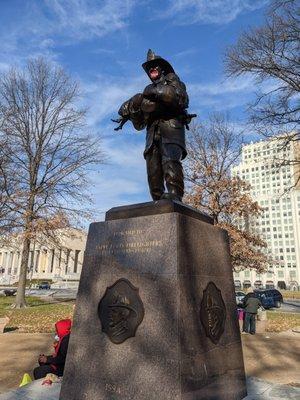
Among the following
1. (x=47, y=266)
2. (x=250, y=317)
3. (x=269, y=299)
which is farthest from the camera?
(x=47, y=266)

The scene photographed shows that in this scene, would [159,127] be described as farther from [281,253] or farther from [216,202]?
A: [281,253]

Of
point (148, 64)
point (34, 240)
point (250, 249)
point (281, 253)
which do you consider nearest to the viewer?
point (148, 64)

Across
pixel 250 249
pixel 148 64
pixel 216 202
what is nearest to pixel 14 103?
pixel 216 202

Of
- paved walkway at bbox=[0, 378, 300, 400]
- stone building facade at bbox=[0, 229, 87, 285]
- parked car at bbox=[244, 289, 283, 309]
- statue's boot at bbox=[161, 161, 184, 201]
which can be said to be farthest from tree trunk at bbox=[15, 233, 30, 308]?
stone building facade at bbox=[0, 229, 87, 285]

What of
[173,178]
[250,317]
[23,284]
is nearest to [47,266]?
[23,284]

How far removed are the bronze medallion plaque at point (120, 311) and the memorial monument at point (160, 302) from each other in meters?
0.01

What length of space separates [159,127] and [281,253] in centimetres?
12742

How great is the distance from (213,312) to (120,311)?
1.13m

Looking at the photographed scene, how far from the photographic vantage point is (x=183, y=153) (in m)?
5.61

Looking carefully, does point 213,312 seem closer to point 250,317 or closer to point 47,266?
point 250,317

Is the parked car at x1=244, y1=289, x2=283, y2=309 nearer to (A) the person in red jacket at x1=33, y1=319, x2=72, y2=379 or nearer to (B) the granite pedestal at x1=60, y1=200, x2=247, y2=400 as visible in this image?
(A) the person in red jacket at x1=33, y1=319, x2=72, y2=379

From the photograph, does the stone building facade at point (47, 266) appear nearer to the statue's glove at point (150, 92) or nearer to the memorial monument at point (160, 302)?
the memorial monument at point (160, 302)

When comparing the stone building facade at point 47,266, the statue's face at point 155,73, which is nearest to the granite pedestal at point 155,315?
the statue's face at point 155,73

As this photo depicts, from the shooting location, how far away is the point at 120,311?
14.3 feet
